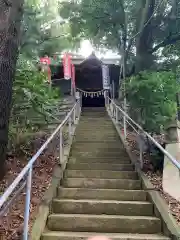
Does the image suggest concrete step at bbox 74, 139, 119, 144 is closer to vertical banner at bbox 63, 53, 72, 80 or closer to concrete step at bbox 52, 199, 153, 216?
concrete step at bbox 52, 199, 153, 216

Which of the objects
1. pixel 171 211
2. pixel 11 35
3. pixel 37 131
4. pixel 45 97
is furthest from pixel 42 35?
pixel 171 211

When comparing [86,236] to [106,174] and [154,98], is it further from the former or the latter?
[154,98]

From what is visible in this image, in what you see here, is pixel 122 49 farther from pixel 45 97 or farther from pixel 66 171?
pixel 66 171

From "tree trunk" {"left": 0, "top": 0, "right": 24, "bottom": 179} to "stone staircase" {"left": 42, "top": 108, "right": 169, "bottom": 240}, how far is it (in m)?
1.30

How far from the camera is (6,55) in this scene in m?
4.77

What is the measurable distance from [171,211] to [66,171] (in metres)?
2.32

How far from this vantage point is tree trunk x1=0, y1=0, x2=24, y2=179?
15.4 feet

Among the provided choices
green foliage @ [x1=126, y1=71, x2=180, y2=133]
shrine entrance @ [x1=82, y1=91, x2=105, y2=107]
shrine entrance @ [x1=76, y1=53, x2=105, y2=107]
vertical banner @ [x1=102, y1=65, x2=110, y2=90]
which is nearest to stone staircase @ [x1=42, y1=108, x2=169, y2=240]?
green foliage @ [x1=126, y1=71, x2=180, y2=133]

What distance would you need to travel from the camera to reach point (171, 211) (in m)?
4.36

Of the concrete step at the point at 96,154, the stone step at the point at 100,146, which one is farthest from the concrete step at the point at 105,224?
the stone step at the point at 100,146

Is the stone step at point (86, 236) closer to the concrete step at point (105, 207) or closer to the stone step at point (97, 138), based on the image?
the concrete step at point (105, 207)

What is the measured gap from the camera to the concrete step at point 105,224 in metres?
4.03

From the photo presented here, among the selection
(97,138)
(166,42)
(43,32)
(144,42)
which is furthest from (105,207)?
(43,32)

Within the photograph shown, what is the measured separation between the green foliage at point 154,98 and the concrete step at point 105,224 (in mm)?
2722
